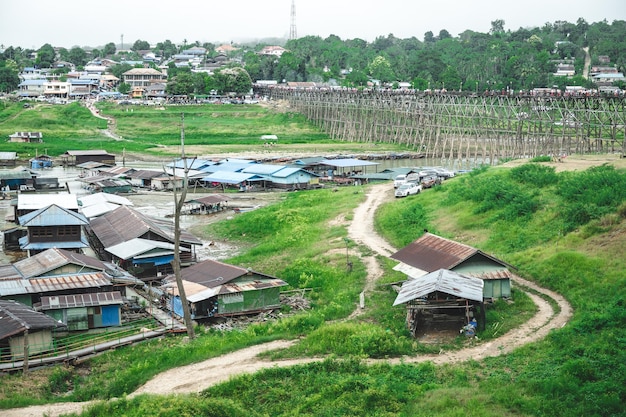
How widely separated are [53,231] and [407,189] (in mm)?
19269

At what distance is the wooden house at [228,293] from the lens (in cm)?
2439

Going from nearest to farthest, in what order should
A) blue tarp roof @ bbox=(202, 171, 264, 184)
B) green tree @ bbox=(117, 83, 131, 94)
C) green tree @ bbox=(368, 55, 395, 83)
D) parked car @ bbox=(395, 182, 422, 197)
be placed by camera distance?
parked car @ bbox=(395, 182, 422, 197) < blue tarp roof @ bbox=(202, 171, 264, 184) < green tree @ bbox=(117, 83, 131, 94) < green tree @ bbox=(368, 55, 395, 83)

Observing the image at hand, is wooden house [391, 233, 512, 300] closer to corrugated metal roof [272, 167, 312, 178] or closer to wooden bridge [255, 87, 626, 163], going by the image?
corrugated metal roof [272, 167, 312, 178]

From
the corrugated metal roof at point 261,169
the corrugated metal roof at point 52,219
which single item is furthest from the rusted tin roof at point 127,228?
→ the corrugated metal roof at point 261,169

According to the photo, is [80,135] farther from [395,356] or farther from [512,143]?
[395,356]

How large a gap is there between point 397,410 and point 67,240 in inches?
787

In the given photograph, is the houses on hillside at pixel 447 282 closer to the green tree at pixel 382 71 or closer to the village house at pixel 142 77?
the green tree at pixel 382 71

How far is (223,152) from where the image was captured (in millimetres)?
73250

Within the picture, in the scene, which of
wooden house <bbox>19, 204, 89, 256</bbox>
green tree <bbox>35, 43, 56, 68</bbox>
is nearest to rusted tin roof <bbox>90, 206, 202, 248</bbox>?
wooden house <bbox>19, 204, 89, 256</bbox>

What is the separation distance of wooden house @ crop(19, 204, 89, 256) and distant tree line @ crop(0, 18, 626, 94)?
68.5 meters

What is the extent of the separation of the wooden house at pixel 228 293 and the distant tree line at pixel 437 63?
71.2 metres

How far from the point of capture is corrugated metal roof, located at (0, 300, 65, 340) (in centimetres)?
2052

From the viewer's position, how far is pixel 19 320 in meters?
20.9

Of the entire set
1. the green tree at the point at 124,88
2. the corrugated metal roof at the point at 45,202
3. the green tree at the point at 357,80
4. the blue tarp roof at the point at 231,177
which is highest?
the green tree at the point at 357,80
